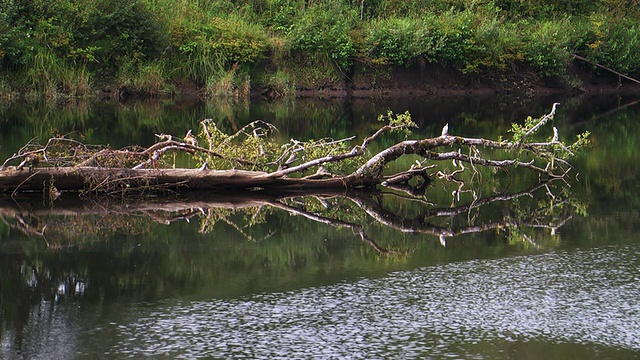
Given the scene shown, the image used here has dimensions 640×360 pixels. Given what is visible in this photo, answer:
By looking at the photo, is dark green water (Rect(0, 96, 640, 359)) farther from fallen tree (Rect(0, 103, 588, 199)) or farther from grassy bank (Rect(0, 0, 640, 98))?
grassy bank (Rect(0, 0, 640, 98))

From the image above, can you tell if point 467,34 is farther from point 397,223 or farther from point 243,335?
point 243,335

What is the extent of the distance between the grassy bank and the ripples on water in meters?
29.0

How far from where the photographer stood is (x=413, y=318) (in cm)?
973

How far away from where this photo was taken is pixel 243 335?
915 centimetres

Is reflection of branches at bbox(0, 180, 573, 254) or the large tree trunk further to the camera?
the large tree trunk

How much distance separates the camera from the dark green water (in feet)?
29.5

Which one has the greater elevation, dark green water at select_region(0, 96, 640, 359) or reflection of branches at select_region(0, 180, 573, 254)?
reflection of branches at select_region(0, 180, 573, 254)

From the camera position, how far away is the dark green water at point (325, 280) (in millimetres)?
8977

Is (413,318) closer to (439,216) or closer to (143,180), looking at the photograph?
(439,216)

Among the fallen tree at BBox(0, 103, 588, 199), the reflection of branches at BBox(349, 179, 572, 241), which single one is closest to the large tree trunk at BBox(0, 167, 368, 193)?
the fallen tree at BBox(0, 103, 588, 199)

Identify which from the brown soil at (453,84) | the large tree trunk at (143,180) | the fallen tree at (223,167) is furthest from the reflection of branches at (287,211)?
the brown soil at (453,84)

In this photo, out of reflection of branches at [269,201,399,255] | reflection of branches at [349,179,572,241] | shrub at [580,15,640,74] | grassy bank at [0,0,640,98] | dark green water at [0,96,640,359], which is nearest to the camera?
dark green water at [0,96,640,359]

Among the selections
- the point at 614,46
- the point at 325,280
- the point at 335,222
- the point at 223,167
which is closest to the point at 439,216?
the point at 335,222

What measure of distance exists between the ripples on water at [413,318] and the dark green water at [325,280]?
0.03 metres
